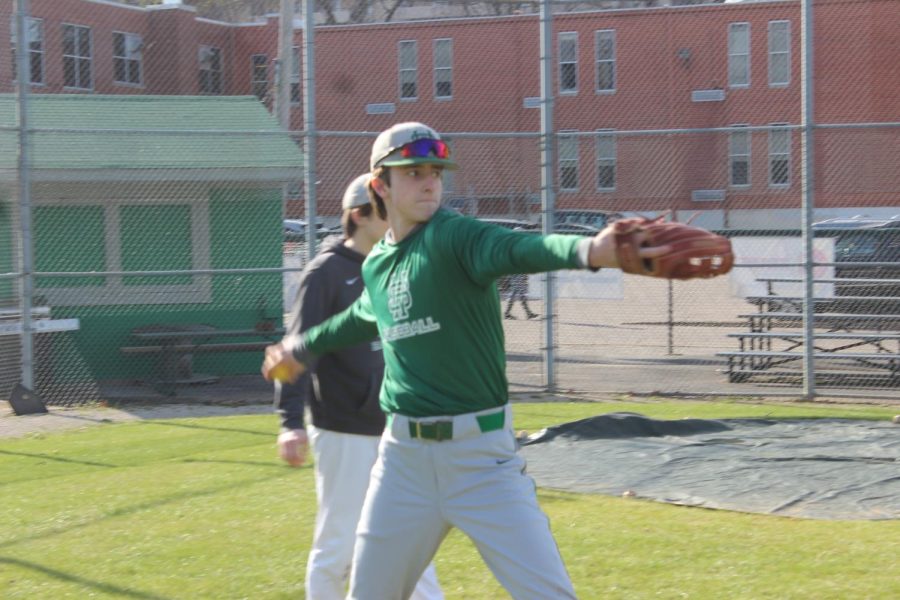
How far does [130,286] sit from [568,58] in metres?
9.80

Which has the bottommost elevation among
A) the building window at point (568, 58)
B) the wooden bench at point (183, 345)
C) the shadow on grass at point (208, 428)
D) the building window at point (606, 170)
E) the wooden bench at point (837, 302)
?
the shadow on grass at point (208, 428)

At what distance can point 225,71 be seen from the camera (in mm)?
18375

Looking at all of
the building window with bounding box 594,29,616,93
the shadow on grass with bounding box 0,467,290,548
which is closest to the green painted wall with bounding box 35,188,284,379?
the shadow on grass with bounding box 0,467,290,548

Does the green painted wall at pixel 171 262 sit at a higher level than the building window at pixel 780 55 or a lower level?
lower

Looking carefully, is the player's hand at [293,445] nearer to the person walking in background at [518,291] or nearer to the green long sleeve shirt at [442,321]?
the green long sleeve shirt at [442,321]

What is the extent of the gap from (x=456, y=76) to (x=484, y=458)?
16222 millimetres

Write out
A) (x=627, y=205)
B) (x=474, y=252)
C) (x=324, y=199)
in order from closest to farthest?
(x=474, y=252) → (x=324, y=199) → (x=627, y=205)

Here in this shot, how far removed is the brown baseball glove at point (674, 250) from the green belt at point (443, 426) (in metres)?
0.92

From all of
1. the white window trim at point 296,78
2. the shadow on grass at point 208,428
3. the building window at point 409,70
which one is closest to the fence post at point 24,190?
the shadow on grass at point 208,428

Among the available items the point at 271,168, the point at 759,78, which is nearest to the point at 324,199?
the point at 271,168

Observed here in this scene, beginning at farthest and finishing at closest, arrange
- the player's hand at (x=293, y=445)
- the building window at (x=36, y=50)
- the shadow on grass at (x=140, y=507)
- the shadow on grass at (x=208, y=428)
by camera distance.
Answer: the building window at (x=36, y=50)
the shadow on grass at (x=208, y=428)
the shadow on grass at (x=140, y=507)
the player's hand at (x=293, y=445)

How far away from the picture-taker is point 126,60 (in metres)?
17.3

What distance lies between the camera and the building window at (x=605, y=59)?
2239 cm

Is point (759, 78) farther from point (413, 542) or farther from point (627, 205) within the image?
point (413, 542)
